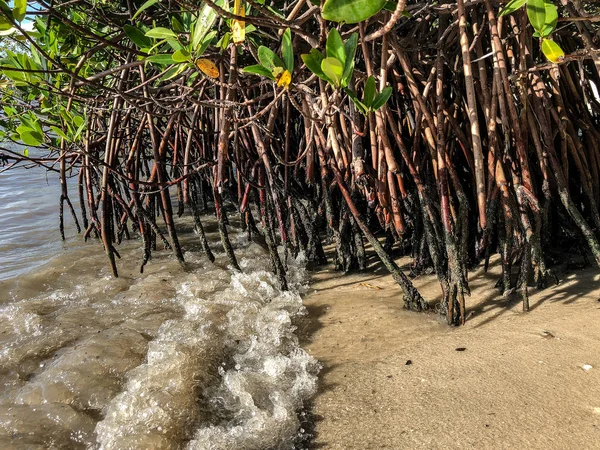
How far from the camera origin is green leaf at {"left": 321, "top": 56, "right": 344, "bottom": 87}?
1.18 meters

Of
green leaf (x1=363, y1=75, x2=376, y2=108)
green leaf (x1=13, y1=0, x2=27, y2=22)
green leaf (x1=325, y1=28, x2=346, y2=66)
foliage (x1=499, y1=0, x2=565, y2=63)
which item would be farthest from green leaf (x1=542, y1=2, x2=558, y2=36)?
green leaf (x1=13, y1=0, x2=27, y2=22)

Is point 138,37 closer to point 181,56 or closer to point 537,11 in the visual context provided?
point 181,56

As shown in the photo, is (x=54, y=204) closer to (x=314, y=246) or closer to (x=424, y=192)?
(x=314, y=246)

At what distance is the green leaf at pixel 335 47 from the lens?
1.20 meters

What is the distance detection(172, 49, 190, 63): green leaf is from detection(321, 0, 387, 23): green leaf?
52cm

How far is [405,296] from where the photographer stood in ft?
6.98

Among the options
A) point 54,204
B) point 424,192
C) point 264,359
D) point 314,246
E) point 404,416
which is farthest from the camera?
point 54,204

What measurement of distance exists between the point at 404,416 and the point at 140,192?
182cm

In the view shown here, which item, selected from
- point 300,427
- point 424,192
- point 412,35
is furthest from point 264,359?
point 412,35

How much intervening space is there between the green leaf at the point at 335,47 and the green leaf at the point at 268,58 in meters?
0.18

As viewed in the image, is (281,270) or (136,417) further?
(281,270)

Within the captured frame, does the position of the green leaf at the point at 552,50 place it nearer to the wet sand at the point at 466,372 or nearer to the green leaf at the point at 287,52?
the green leaf at the point at 287,52

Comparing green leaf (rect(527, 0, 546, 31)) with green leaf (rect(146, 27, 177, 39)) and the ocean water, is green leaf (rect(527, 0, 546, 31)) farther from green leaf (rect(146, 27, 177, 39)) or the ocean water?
the ocean water

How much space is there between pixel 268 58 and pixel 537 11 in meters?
0.85
